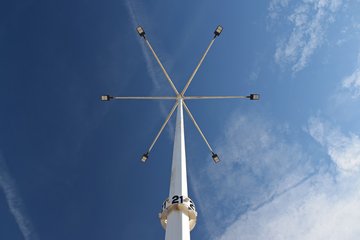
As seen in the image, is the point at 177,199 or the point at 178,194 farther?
the point at 178,194

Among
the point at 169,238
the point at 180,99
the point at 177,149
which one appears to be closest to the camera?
the point at 169,238

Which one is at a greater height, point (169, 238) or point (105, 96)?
point (105, 96)

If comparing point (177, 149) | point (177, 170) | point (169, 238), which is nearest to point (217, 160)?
point (177, 149)

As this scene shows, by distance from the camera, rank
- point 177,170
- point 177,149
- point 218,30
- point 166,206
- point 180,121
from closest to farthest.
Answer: point 166,206 → point 177,170 → point 177,149 → point 180,121 → point 218,30

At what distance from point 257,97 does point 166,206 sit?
1415 cm

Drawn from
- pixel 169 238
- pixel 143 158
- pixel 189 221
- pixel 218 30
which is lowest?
pixel 169 238

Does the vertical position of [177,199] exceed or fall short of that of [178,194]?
it falls short

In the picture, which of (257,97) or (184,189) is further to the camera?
(257,97)

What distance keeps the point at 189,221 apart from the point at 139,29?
680 inches

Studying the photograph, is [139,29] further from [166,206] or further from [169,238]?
[169,238]

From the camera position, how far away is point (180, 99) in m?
24.6

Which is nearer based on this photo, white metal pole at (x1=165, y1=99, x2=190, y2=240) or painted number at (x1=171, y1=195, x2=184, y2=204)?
white metal pole at (x1=165, y1=99, x2=190, y2=240)

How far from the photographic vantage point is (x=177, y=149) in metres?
17.0

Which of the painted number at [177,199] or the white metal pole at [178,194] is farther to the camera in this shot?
the painted number at [177,199]
